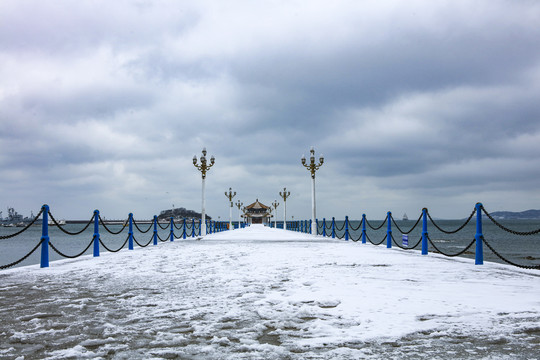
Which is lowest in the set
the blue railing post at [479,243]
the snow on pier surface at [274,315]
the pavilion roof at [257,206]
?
the snow on pier surface at [274,315]

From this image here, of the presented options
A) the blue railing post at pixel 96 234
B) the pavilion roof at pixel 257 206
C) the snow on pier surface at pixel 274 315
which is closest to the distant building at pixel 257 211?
the pavilion roof at pixel 257 206

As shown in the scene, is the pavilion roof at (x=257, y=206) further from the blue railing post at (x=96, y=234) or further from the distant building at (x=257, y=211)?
the blue railing post at (x=96, y=234)

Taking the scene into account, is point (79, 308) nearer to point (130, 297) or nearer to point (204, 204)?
point (130, 297)

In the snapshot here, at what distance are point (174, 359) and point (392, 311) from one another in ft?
8.56

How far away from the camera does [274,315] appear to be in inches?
172

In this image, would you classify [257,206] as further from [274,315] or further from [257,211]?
[274,315]

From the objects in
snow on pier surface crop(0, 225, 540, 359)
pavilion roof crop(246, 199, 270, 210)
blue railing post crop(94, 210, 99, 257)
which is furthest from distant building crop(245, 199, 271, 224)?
snow on pier surface crop(0, 225, 540, 359)

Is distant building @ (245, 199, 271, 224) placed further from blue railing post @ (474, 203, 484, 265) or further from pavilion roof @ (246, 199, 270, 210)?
blue railing post @ (474, 203, 484, 265)

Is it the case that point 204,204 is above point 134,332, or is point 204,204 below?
above

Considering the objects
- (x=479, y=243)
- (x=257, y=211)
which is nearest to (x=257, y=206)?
(x=257, y=211)

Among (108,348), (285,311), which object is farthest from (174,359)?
(285,311)

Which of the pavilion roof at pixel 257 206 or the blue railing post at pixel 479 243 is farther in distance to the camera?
the pavilion roof at pixel 257 206

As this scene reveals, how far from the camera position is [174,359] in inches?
120

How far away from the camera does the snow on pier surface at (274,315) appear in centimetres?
325
